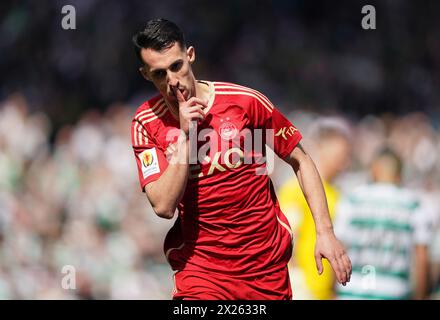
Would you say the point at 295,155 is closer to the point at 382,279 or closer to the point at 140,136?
the point at 140,136

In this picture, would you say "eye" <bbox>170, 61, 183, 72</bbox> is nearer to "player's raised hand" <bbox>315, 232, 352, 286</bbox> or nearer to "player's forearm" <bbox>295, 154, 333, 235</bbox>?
"player's forearm" <bbox>295, 154, 333, 235</bbox>

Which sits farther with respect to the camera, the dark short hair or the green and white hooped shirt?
the green and white hooped shirt

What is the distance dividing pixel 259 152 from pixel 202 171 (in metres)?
0.33

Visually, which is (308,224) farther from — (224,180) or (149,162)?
(149,162)

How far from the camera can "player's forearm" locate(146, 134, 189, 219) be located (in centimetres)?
423

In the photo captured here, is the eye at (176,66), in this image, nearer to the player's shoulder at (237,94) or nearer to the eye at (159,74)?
the eye at (159,74)

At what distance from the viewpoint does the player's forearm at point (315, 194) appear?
14.7ft

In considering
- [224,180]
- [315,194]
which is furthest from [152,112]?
[315,194]

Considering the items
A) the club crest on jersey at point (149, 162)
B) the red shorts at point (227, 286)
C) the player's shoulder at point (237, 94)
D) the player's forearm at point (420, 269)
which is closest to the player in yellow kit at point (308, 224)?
the player's forearm at point (420, 269)

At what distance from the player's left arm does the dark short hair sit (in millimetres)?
871

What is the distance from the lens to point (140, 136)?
4.55m

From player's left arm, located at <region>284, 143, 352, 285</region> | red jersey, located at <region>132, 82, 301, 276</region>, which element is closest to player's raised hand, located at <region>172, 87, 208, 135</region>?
red jersey, located at <region>132, 82, 301, 276</region>

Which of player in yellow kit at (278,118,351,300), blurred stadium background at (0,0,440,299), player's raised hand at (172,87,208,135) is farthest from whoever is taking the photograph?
blurred stadium background at (0,0,440,299)

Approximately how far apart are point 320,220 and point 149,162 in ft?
2.97
